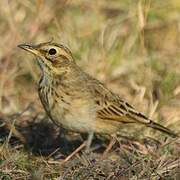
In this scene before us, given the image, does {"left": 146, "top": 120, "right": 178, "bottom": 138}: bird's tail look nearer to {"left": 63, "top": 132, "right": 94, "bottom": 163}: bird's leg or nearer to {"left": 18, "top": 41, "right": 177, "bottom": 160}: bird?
{"left": 18, "top": 41, "right": 177, "bottom": 160}: bird

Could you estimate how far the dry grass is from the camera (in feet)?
21.5

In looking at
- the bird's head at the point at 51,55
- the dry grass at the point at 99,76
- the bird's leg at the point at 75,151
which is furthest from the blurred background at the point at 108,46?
the bird's head at the point at 51,55

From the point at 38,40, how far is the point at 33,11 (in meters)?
0.45

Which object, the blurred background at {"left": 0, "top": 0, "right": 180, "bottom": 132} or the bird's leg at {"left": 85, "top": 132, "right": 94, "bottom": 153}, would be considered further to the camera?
the blurred background at {"left": 0, "top": 0, "right": 180, "bottom": 132}

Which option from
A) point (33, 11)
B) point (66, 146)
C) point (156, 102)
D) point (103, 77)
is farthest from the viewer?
point (33, 11)

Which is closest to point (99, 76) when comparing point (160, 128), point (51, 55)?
point (160, 128)

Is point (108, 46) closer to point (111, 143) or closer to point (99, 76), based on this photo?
point (99, 76)

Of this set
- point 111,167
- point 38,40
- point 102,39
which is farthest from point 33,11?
point 111,167

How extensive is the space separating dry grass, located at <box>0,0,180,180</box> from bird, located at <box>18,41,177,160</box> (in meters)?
0.28

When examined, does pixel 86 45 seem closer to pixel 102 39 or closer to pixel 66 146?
pixel 102 39

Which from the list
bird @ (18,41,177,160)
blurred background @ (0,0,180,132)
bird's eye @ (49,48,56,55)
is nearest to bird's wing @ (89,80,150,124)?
bird @ (18,41,177,160)

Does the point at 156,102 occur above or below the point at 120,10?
below

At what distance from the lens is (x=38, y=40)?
970 centimetres

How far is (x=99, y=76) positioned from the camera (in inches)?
361
